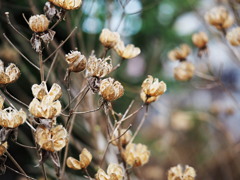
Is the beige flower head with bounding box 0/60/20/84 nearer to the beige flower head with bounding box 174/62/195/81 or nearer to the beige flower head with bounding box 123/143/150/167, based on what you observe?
the beige flower head with bounding box 123/143/150/167

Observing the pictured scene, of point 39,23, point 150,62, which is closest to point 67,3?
point 39,23

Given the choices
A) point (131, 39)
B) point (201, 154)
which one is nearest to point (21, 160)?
point (131, 39)

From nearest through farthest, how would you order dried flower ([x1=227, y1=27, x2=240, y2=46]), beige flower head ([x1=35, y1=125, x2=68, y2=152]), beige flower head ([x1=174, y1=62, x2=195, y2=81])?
beige flower head ([x1=35, y1=125, x2=68, y2=152]), dried flower ([x1=227, y1=27, x2=240, y2=46]), beige flower head ([x1=174, y1=62, x2=195, y2=81])

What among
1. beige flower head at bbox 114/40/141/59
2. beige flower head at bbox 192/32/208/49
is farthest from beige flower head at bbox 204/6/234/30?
beige flower head at bbox 114/40/141/59

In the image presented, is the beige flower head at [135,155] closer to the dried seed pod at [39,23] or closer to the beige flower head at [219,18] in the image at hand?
the dried seed pod at [39,23]

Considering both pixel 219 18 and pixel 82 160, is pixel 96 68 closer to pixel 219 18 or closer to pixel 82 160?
pixel 82 160

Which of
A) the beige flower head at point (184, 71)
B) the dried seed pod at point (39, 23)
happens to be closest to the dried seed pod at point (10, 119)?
the dried seed pod at point (39, 23)

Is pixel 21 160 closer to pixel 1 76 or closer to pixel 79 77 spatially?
pixel 79 77
